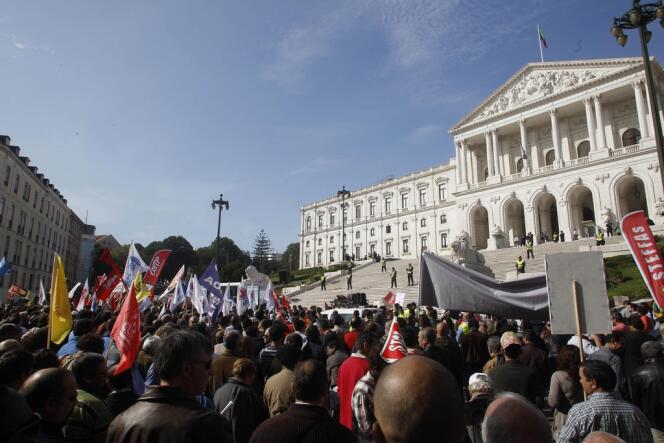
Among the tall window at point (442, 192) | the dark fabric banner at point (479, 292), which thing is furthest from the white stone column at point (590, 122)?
the dark fabric banner at point (479, 292)

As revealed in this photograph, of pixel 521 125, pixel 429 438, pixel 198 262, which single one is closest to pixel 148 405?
pixel 429 438

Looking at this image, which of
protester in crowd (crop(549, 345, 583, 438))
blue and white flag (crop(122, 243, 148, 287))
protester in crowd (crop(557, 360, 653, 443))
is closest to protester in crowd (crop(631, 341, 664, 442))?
protester in crowd (crop(549, 345, 583, 438))

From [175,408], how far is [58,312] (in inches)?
170

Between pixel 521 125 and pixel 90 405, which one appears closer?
pixel 90 405

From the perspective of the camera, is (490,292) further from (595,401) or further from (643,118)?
(643,118)

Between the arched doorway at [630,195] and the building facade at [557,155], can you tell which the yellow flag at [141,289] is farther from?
the arched doorway at [630,195]

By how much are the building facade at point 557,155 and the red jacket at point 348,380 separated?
3506cm

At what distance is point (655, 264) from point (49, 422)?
699 centimetres

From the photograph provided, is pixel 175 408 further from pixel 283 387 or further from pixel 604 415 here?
pixel 604 415

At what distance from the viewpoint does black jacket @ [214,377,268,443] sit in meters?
3.44

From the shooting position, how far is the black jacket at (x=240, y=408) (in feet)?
11.3

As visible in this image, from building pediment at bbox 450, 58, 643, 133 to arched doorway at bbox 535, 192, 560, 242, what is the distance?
9991 mm

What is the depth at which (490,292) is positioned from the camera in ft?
20.7

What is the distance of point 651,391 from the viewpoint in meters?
4.19
